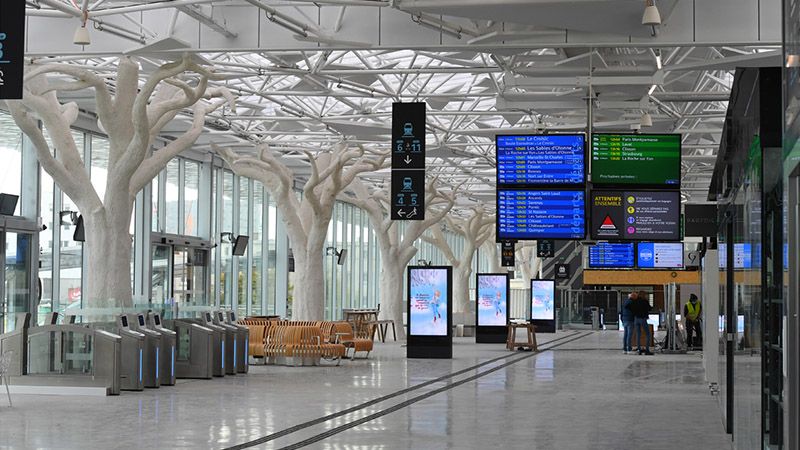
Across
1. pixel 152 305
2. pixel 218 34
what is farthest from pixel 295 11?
pixel 152 305

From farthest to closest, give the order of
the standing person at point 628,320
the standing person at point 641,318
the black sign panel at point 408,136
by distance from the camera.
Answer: the standing person at point 628,320
the standing person at point 641,318
the black sign panel at point 408,136

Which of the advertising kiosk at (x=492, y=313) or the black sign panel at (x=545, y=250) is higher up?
the black sign panel at (x=545, y=250)

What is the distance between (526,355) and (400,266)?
11.1 meters

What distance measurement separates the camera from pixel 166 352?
20141mm

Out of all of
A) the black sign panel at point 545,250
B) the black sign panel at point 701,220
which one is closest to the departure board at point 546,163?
the black sign panel at point 701,220

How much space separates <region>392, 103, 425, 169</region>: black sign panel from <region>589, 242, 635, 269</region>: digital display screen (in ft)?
69.6

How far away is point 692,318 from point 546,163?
1834 centimetres

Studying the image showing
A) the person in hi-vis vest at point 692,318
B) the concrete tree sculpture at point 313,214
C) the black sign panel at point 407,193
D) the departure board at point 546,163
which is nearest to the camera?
the departure board at point 546,163

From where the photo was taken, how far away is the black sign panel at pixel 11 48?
26.8ft

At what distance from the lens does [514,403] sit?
1728 cm

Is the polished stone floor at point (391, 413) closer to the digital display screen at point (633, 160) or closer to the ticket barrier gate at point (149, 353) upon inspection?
the ticket barrier gate at point (149, 353)

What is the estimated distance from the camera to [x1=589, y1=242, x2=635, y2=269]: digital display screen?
132 ft

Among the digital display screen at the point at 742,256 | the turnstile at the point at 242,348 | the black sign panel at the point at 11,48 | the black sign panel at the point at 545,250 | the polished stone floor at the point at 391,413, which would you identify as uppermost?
the black sign panel at the point at 11,48

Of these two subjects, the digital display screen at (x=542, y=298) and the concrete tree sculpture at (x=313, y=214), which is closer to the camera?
the concrete tree sculpture at (x=313, y=214)
